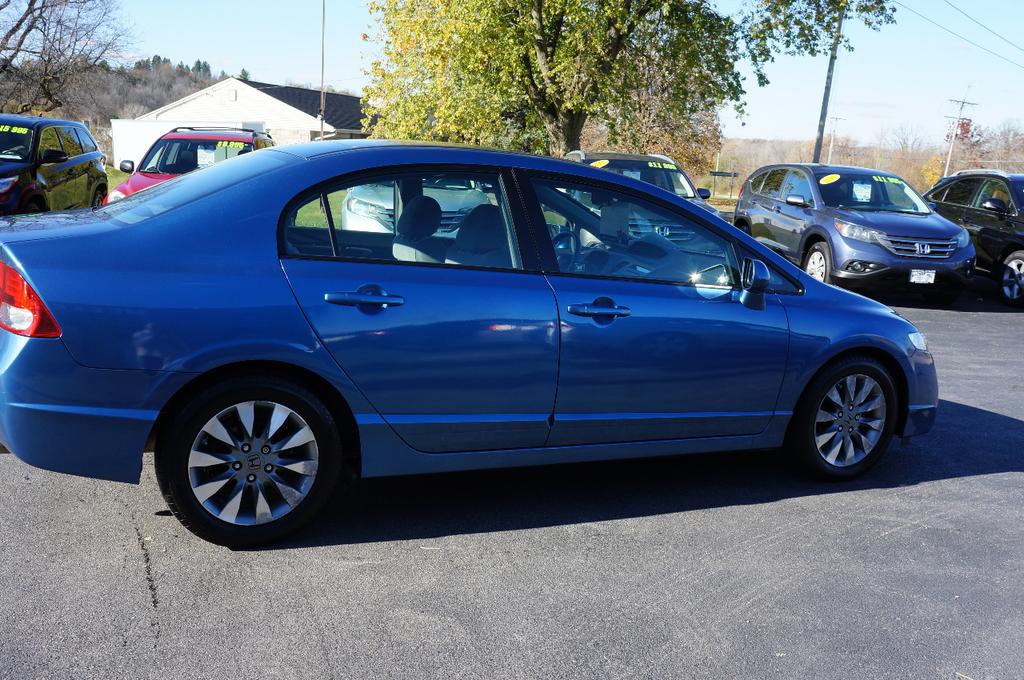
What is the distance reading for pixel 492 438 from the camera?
168 inches

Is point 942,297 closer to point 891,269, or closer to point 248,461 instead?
point 891,269

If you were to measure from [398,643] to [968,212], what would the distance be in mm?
13461

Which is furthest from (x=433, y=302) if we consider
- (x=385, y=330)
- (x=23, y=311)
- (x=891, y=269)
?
(x=891, y=269)

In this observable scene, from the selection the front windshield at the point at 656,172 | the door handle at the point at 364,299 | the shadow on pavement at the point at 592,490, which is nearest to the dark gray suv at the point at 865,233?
the front windshield at the point at 656,172

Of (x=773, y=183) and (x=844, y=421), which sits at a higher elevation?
(x=773, y=183)

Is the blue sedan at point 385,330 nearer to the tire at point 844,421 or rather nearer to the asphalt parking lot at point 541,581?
the tire at point 844,421

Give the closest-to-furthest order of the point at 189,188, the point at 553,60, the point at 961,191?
the point at 189,188, the point at 961,191, the point at 553,60

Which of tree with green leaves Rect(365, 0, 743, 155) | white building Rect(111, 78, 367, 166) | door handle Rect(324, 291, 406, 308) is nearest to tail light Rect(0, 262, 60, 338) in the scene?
door handle Rect(324, 291, 406, 308)

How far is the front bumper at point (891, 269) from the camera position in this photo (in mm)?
11547

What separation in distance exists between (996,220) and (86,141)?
45.6 feet

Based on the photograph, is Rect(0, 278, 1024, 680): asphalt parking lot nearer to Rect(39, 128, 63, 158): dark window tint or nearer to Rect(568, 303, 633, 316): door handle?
Rect(568, 303, 633, 316): door handle

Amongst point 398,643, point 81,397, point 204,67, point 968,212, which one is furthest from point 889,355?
point 204,67

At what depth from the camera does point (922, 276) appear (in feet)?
38.2

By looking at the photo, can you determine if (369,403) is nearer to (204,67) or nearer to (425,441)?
(425,441)
